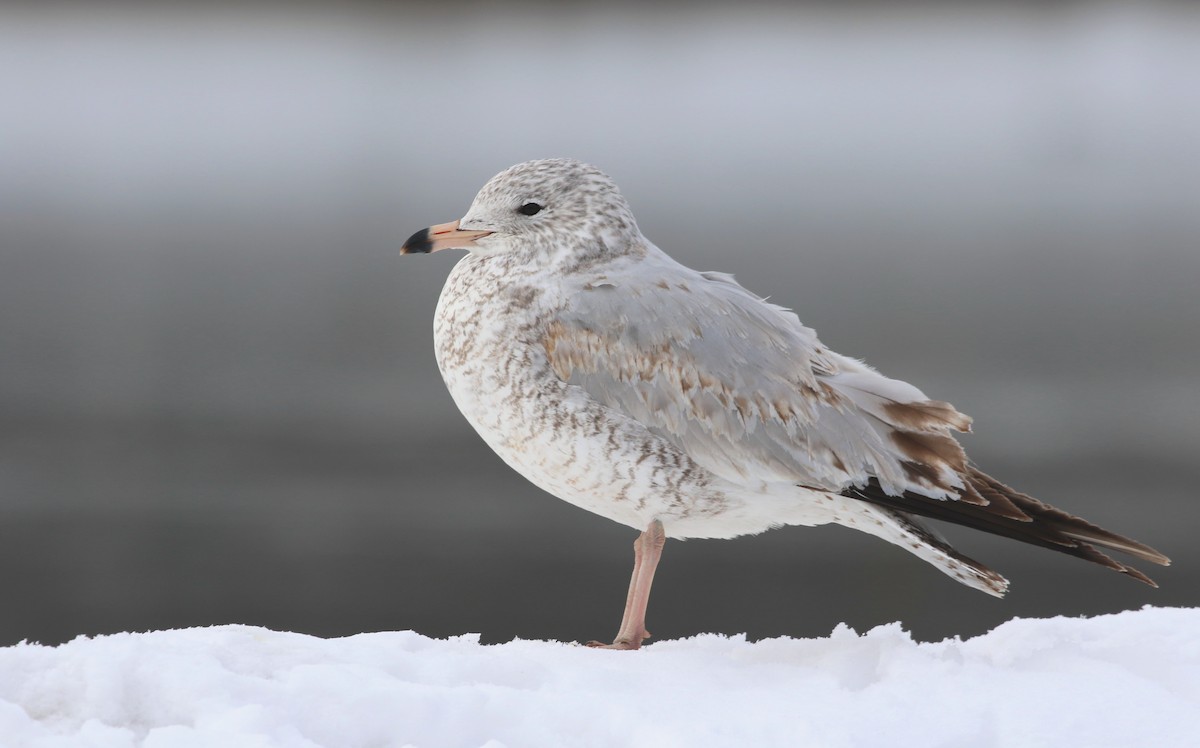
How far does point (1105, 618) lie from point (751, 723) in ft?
3.42

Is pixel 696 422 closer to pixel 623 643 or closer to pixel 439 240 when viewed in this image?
pixel 623 643

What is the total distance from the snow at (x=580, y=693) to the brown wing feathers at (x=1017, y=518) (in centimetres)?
20

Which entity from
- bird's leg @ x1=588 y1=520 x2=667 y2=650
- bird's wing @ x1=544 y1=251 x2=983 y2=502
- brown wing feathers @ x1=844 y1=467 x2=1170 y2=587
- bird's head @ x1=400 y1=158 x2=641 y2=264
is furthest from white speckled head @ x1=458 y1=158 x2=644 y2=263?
brown wing feathers @ x1=844 y1=467 x2=1170 y2=587

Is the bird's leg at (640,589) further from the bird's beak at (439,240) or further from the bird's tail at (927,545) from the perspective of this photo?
the bird's beak at (439,240)

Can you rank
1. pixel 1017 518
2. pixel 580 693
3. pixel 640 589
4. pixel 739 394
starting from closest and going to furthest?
1. pixel 580 693
2. pixel 1017 518
3. pixel 739 394
4. pixel 640 589

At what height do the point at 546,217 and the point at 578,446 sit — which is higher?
the point at 546,217

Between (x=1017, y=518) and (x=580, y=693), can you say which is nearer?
(x=580, y=693)

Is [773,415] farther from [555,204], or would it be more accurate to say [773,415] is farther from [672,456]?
[555,204]

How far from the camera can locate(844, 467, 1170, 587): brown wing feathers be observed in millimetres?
2338

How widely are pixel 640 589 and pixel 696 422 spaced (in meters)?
0.42

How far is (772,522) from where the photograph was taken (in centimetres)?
258

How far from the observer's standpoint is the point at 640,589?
8.54 ft

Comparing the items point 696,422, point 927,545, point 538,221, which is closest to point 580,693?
point 696,422

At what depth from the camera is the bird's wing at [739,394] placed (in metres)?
2.42
